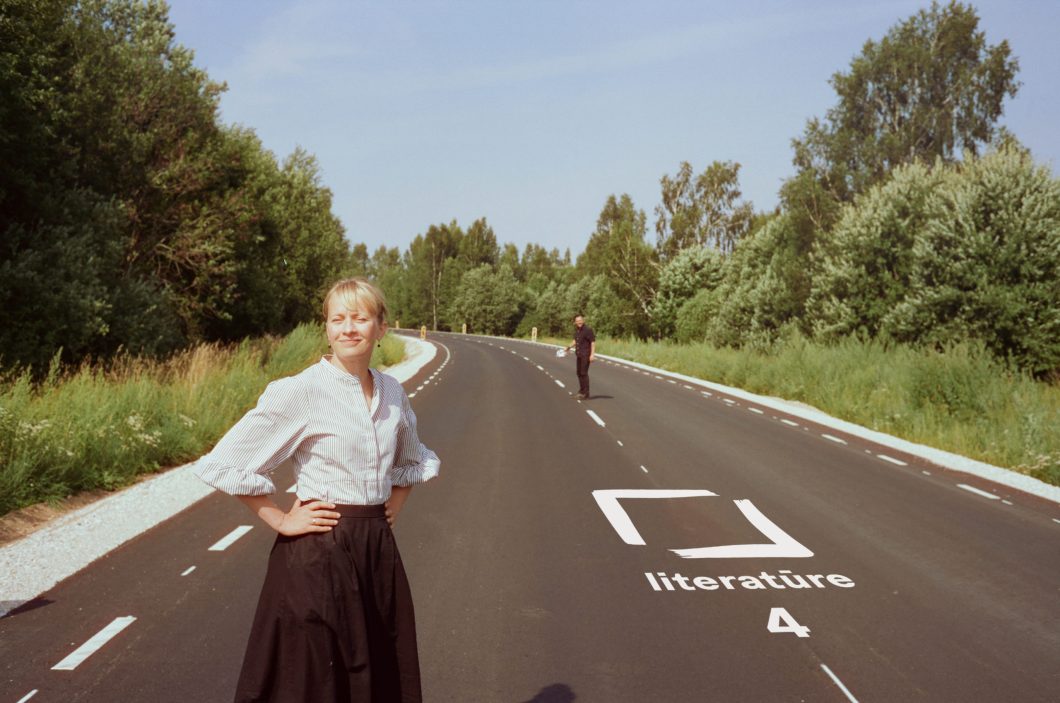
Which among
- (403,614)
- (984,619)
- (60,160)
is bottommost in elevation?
(984,619)

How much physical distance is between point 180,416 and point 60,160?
9573 millimetres

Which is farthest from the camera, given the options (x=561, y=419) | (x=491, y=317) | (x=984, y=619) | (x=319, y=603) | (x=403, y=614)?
(x=491, y=317)

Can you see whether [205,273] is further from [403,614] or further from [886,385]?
[403,614]

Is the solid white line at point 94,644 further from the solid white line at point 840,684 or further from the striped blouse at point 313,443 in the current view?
the solid white line at point 840,684

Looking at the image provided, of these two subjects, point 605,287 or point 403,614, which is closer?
point 403,614

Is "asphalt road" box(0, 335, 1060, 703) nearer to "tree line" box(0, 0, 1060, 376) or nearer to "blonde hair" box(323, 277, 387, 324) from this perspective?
"blonde hair" box(323, 277, 387, 324)

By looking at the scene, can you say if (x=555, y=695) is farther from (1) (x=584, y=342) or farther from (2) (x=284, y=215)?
(2) (x=284, y=215)

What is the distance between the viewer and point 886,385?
17.7 m

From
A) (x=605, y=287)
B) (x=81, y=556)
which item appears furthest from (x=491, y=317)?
(x=81, y=556)

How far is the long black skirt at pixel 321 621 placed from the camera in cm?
259

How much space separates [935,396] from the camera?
15914 mm

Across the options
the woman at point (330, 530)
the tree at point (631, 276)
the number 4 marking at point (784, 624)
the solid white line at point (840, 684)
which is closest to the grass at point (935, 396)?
the number 4 marking at point (784, 624)

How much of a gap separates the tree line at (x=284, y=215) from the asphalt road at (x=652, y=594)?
10394 mm

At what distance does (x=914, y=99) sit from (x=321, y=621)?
51219mm
